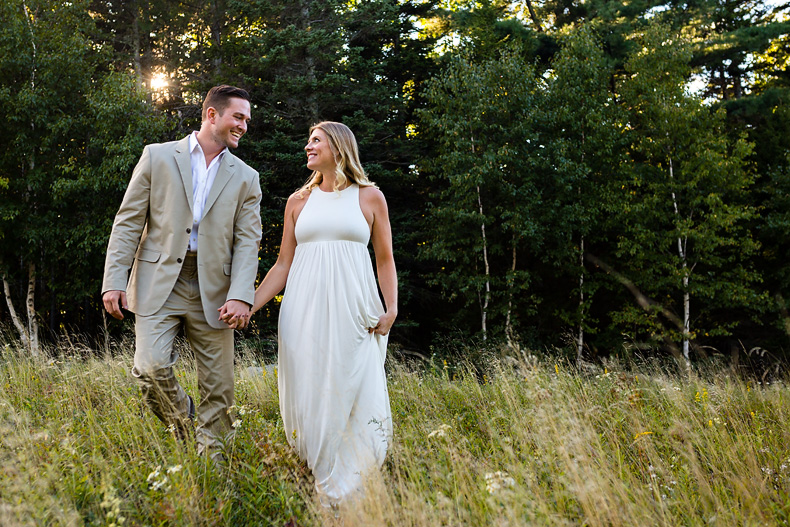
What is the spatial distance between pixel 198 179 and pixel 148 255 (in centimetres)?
50

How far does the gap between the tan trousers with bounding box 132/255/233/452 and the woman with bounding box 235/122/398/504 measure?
331mm

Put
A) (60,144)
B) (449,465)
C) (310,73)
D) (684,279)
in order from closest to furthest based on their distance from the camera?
1. (449,465)
2. (60,144)
3. (310,73)
4. (684,279)

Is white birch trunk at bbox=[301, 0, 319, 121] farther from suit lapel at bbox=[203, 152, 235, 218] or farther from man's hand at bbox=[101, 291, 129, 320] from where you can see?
man's hand at bbox=[101, 291, 129, 320]

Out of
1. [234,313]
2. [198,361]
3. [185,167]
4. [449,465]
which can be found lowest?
[449,465]

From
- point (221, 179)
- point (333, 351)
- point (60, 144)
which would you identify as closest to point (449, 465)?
point (333, 351)

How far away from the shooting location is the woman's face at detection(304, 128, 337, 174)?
11.9 ft

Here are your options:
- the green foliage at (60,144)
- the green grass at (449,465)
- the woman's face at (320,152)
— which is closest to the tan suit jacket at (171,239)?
the woman's face at (320,152)

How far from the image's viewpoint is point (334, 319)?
344 centimetres

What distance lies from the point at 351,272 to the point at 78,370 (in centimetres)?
336

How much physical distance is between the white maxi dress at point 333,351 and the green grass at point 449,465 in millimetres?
163

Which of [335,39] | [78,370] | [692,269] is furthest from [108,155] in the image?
[692,269]

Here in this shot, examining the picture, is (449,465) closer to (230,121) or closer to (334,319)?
(334,319)

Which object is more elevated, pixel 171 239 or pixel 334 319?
pixel 171 239

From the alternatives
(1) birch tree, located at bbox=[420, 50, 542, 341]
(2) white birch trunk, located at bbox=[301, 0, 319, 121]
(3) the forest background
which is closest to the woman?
(3) the forest background
